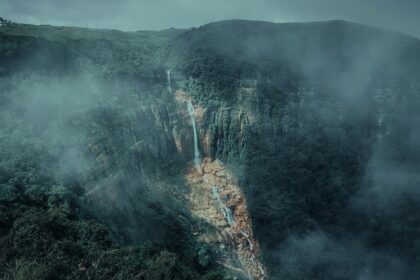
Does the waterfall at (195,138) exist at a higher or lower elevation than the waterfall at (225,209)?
higher

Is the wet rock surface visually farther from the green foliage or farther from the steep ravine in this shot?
the green foliage

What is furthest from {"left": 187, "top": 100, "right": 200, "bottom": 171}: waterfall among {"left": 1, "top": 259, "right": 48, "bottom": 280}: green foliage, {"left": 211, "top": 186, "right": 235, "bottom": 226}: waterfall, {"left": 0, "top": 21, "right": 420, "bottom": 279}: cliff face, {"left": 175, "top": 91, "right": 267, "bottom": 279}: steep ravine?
{"left": 1, "top": 259, "right": 48, "bottom": 280}: green foliage

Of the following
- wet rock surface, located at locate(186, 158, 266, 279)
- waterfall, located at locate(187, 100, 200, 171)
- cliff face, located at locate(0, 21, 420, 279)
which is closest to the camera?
cliff face, located at locate(0, 21, 420, 279)

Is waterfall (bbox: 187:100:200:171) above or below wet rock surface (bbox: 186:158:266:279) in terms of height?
above

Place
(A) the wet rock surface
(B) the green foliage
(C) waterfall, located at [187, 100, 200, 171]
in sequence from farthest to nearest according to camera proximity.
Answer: (C) waterfall, located at [187, 100, 200, 171] → (A) the wet rock surface → (B) the green foliage

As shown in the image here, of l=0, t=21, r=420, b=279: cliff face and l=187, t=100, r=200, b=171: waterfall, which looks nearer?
l=0, t=21, r=420, b=279: cliff face

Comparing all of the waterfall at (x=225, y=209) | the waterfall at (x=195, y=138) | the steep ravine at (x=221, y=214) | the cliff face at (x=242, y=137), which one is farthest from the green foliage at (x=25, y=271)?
the waterfall at (x=195, y=138)

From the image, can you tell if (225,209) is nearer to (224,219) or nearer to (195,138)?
(224,219)

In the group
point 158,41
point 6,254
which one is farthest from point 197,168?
point 158,41

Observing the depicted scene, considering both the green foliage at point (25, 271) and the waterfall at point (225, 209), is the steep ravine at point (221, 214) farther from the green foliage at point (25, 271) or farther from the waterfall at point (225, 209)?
the green foliage at point (25, 271)
